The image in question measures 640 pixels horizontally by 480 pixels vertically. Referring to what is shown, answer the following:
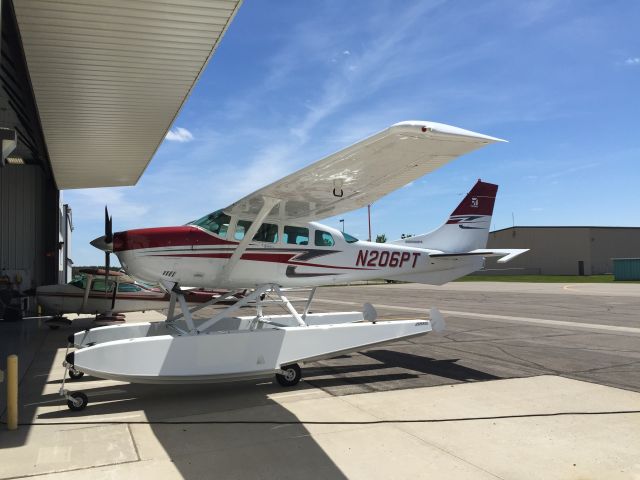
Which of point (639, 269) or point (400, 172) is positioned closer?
point (400, 172)

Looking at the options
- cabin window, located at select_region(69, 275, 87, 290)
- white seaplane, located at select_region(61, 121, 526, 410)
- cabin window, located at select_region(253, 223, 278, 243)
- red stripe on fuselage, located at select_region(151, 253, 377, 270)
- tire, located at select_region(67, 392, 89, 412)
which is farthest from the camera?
cabin window, located at select_region(69, 275, 87, 290)

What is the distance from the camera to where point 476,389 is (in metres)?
6.86

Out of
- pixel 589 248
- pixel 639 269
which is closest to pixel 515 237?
pixel 589 248

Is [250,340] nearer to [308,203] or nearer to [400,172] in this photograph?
[308,203]

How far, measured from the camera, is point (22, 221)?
63.7ft

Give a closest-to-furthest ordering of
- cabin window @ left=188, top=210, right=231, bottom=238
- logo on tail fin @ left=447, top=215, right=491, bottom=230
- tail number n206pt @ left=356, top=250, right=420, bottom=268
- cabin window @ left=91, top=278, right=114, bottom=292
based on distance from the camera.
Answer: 1. cabin window @ left=188, top=210, right=231, bottom=238
2. tail number n206pt @ left=356, top=250, right=420, bottom=268
3. logo on tail fin @ left=447, top=215, right=491, bottom=230
4. cabin window @ left=91, top=278, right=114, bottom=292

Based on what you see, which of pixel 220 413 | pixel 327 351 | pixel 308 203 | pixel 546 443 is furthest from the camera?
pixel 308 203

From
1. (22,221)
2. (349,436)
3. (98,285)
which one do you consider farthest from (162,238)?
(22,221)

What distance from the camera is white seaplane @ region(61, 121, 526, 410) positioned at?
621 cm

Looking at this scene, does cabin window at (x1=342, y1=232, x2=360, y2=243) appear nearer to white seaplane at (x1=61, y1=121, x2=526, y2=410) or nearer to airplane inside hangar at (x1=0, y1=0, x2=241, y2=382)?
white seaplane at (x1=61, y1=121, x2=526, y2=410)

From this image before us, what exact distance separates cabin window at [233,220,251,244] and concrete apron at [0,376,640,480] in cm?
253

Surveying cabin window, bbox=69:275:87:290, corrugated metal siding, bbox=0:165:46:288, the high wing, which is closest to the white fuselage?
the high wing

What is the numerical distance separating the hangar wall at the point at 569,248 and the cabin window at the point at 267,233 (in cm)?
6086

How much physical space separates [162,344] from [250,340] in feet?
3.87
